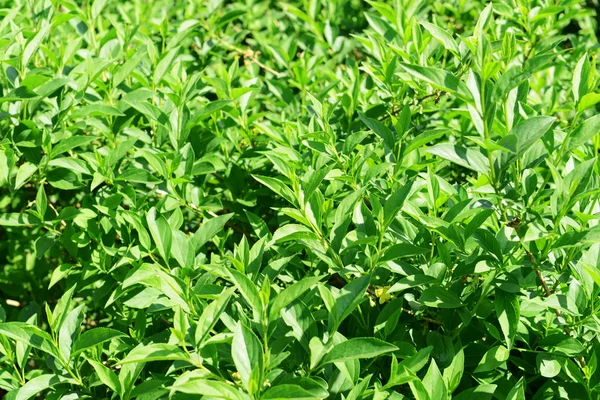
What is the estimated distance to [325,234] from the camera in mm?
1745

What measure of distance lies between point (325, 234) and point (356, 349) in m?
0.44

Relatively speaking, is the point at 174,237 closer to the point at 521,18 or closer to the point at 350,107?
the point at 350,107

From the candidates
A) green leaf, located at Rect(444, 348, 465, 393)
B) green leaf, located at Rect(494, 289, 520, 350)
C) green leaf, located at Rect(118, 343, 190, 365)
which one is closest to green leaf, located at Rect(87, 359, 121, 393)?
green leaf, located at Rect(118, 343, 190, 365)

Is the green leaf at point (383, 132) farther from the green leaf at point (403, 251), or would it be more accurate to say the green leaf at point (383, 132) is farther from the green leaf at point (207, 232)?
the green leaf at point (207, 232)

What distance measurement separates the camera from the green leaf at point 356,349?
4.42 ft

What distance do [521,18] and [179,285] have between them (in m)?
1.60

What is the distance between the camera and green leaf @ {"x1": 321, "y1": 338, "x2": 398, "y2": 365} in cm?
135

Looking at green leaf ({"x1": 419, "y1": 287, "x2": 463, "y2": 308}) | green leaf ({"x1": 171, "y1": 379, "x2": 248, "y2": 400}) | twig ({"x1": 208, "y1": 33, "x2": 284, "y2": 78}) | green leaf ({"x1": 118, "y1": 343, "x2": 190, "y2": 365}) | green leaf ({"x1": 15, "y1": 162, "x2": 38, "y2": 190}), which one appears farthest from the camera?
twig ({"x1": 208, "y1": 33, "x2": 284, "y2": 78})

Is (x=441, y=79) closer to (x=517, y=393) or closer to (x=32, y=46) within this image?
(x=517, y=393)

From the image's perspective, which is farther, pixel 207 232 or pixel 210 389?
pixel 207 232

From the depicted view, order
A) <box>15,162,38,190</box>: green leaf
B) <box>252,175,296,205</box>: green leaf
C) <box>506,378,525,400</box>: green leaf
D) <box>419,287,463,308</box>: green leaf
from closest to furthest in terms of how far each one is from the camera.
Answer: <box>506,378,525,400</box>: green leaf, <box>419,287,463,308</box>: green leaf, <box>252,175,296,205</box>: green leaf, <box>15,162,38,190</box>: green leaf

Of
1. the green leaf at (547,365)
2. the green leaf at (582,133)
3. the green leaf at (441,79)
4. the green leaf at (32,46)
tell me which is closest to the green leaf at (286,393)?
the green leaf at (547,365)

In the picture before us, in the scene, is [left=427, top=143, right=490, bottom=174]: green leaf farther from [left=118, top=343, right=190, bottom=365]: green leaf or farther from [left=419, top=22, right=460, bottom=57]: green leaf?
[left=118, top=343, right=190, bottom=365]: green leaf

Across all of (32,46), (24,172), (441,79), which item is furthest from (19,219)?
(441,79)
